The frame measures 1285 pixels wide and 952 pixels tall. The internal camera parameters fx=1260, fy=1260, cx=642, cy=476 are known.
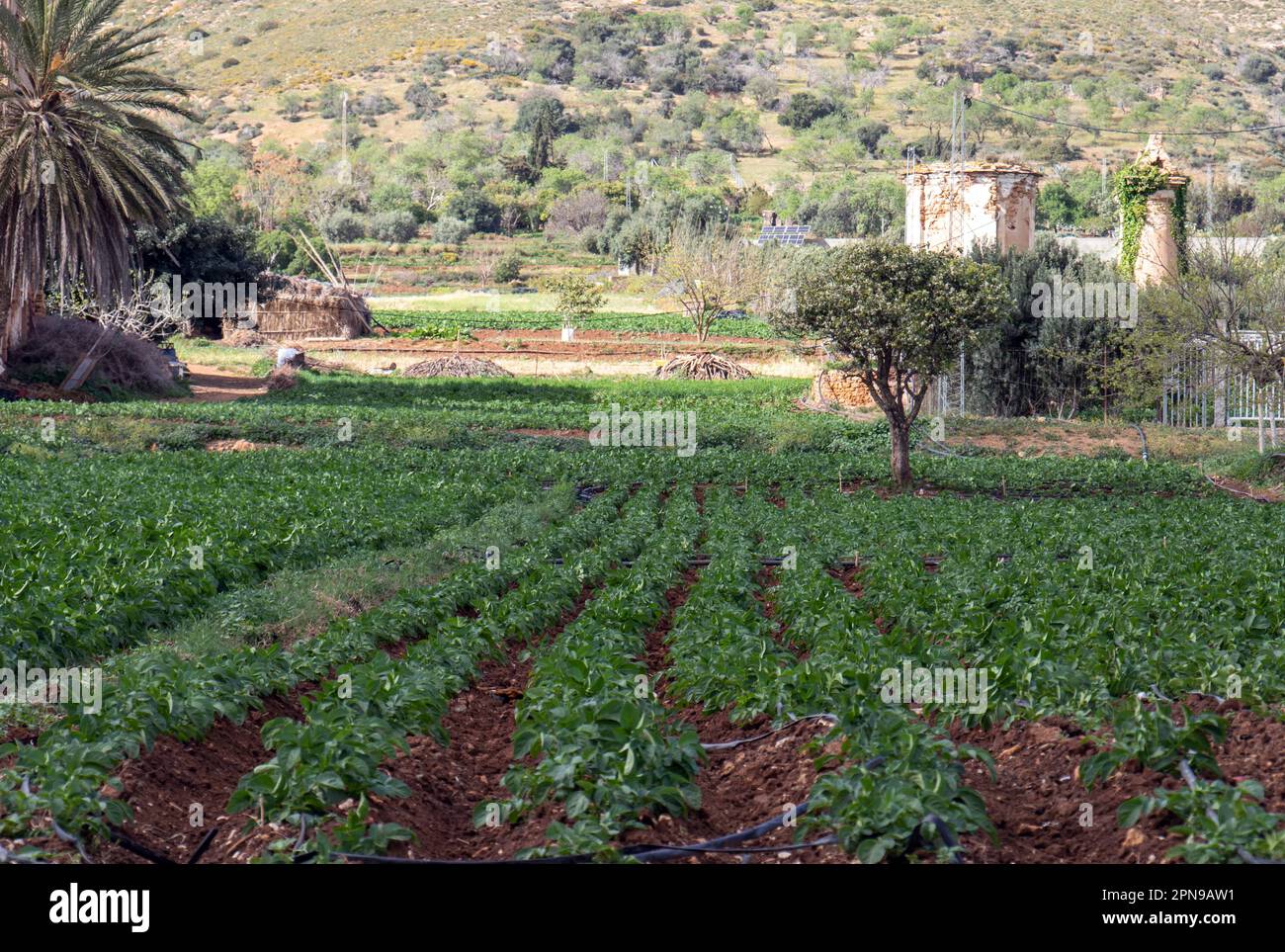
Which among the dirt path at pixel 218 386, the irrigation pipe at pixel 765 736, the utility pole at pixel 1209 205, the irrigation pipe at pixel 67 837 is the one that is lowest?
the dirt path at pixel 218 386

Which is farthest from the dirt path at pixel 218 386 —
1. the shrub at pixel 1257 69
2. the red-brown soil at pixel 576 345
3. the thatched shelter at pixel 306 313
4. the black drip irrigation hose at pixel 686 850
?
the shrub at pixel 1257 69

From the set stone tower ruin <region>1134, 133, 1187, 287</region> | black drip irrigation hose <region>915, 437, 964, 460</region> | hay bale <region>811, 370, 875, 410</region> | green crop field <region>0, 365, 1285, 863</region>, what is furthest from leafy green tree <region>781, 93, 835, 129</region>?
green crop field <region>0, 365, 1285, 863</region>

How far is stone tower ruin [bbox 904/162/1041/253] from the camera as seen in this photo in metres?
42.8

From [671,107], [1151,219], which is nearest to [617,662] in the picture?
[1151,219]

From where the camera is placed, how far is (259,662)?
9.26 meters

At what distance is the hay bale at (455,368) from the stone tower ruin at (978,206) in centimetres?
1774

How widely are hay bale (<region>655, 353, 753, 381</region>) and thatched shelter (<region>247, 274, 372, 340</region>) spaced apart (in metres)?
18.7

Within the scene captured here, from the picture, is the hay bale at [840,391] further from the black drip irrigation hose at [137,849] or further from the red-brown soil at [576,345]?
the black drip irrigation hose at [137,849]

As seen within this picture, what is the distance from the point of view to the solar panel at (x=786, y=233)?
8812 cm

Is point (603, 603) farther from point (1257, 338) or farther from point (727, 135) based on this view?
point (727, 135)

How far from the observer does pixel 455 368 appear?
5106 centimetres

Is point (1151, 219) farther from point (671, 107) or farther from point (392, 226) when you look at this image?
point (671, 107)

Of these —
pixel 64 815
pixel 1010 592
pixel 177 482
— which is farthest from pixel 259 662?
pixel 177 482

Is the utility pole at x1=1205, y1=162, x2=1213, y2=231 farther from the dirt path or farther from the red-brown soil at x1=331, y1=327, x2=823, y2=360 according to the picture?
the dirt path
